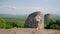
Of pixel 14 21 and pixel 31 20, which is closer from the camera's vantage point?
pixel 31 20

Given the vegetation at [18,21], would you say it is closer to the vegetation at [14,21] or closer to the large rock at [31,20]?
the vegetation at [14,21]

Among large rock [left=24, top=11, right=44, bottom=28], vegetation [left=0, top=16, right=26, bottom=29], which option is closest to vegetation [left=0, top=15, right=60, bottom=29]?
vegetation [left=0, top=16, right=26, bottom=29]

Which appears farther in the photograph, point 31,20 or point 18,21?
point 18,21

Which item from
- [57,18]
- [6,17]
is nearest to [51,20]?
[57,18]

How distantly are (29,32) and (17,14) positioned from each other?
160cm

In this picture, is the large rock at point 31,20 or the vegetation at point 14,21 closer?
the large rock at point 31,20

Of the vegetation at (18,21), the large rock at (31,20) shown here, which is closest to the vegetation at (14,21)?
the vegetation at (18,21)

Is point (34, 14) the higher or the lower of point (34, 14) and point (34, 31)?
the higher

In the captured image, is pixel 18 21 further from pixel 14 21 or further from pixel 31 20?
pixel 31 20

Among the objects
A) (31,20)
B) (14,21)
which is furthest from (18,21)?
(31,20)

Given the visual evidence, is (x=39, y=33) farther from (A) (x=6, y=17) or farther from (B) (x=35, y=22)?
(A) (x=6, y=17)

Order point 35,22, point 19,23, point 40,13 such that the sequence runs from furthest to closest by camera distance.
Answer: point 19,23 → point 40,13 → point 35,22

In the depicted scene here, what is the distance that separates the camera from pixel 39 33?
4.70 metres

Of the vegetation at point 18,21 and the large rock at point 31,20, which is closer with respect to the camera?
the large rock at point 31,20
